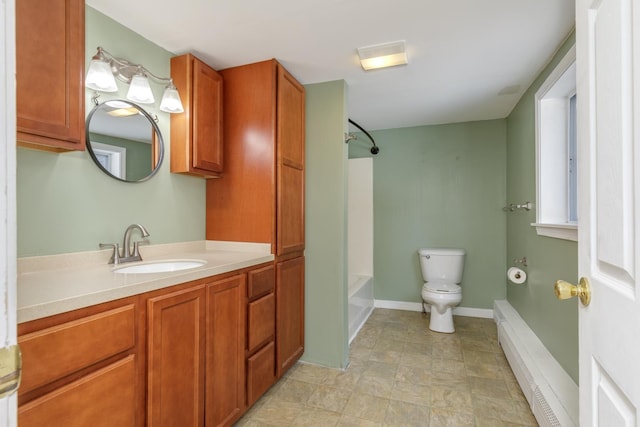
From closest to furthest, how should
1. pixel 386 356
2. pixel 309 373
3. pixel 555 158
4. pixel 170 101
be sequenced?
pixel 170 101, pixel 555 158, pixel 309 373, pixel 386 356

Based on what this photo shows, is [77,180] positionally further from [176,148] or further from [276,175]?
[276,175]

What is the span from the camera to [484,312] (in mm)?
3348

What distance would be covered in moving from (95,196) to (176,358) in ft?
2.94

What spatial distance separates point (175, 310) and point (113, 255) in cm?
55

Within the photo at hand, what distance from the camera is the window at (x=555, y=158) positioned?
208cm

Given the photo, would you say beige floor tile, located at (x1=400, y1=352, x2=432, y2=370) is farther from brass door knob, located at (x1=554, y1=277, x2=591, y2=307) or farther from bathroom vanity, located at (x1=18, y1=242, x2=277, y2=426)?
brass door knob, located at (x1=554, y1=277, x2=591, y2=307)

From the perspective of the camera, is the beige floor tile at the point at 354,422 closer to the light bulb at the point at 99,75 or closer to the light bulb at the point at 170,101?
the light bulb at the point at 170,101

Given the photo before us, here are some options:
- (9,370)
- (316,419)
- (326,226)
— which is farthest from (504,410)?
(9,370)

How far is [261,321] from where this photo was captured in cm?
184

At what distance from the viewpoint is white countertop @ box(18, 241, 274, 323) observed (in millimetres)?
898

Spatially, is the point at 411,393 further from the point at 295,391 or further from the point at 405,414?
the point at 295,391

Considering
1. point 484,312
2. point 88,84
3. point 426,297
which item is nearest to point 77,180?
point 88,84

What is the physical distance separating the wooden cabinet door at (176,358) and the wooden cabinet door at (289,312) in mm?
697

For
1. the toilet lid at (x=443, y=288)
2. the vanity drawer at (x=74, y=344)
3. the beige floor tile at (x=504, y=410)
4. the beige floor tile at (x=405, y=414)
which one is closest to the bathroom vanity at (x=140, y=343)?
the vanity drawer at (x=74, y=344)
